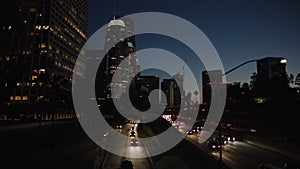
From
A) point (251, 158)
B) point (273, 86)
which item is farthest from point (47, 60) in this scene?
point (251, 158)

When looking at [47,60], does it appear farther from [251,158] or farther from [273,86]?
[251,158]

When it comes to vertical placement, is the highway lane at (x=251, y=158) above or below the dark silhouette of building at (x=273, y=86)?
below

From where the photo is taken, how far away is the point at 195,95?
436ft

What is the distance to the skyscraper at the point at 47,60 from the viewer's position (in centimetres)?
6673

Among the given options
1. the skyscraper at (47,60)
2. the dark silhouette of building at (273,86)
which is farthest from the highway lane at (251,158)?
the dark silhouette of building at (273,86)

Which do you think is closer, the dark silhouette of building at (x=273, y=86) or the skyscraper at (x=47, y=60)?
the skyscraper at (x=47, y=60)

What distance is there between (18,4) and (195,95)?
5031 inches

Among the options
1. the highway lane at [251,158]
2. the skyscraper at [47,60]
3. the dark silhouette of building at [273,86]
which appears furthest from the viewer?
the dark silhouette of building at [273,86]

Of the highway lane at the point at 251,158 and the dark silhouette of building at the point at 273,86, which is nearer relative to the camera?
the highway lane at the point at 251,158

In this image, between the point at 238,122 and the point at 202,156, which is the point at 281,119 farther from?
the point at 202,156

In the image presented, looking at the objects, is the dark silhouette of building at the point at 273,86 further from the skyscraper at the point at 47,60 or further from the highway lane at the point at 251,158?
the skyscraper at the point at 47,60

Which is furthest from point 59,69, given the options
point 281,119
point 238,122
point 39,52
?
point 281,119

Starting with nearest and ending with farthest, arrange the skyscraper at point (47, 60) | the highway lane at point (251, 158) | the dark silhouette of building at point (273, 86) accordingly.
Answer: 1. the highway lane at point (251, 158)
2. the skyscraper at point (47, 60)
3. the dark silhouette of building at point (273, 86)

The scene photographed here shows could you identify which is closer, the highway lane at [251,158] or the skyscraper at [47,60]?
the highway lane at [251,158]
